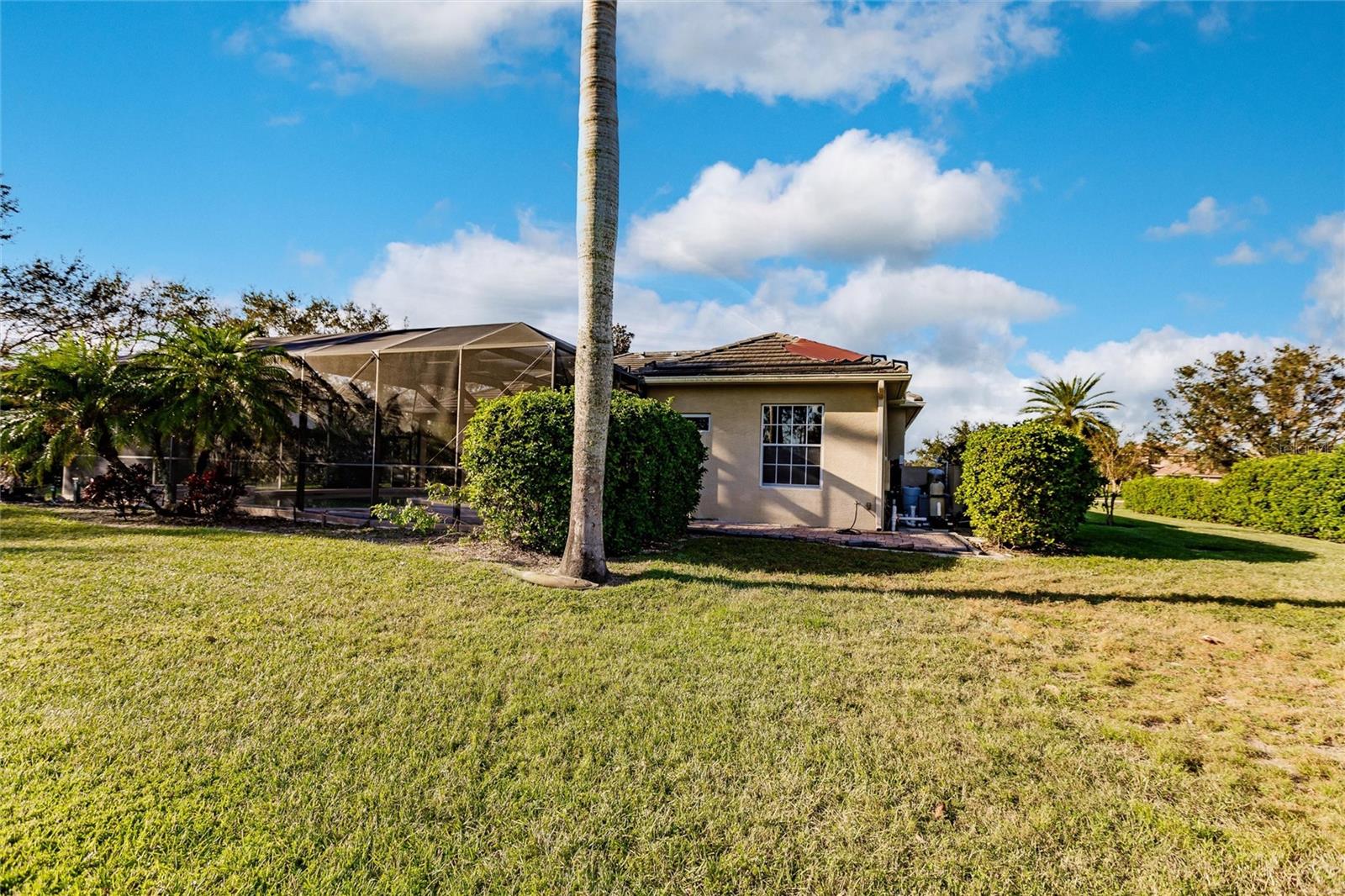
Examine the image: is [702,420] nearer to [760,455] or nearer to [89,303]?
[760,455]

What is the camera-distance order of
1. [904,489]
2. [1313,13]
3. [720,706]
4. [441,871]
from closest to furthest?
[441,871] → [720,706] → [1313,13] → [904,489]

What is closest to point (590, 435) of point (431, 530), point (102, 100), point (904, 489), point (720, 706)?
point (720, 706)

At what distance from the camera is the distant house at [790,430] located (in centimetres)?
1213

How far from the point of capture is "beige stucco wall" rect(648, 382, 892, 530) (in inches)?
480

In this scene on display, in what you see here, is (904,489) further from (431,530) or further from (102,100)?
(102,100)

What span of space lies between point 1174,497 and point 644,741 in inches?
1027

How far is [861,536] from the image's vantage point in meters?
11.0

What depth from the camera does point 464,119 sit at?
9.99 metres

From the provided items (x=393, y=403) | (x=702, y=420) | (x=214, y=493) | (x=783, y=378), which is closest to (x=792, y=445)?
(x=783, y=378)

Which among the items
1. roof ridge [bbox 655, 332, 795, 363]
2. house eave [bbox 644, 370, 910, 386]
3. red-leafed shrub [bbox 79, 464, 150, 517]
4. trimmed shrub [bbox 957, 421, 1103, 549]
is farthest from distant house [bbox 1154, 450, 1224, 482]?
red-leafed shrub [bbox 79, 464, 150, 517]

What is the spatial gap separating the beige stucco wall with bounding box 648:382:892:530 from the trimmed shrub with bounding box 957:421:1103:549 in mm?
2445

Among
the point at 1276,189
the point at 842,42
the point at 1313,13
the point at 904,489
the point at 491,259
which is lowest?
the point at 904,489

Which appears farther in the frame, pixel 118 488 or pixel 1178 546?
pixel 1178 546

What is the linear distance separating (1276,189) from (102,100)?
21.9m
